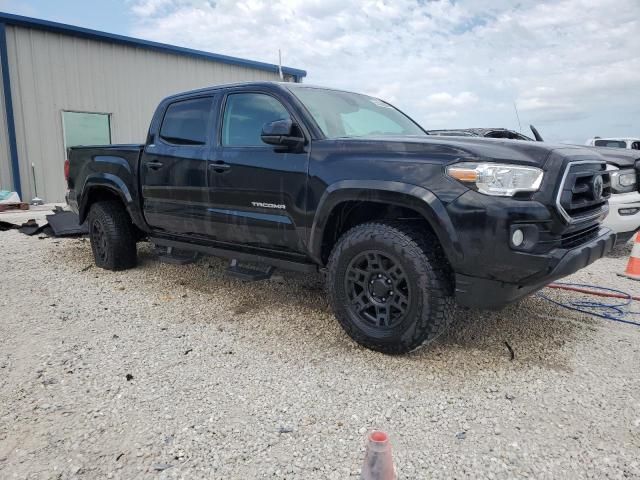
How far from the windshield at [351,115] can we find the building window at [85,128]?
1019cm

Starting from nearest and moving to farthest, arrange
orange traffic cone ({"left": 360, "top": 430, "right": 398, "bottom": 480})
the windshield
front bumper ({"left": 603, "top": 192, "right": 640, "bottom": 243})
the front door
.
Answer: orange traffic cone ({"left": 360, "top": 430, "right": 398, "bottom": 480}) → the front door → the windshield → front bumper ({"left": 603, "top": 192, "right": 640, "bottom": 243})

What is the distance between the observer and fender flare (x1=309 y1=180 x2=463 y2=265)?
281 centimetres

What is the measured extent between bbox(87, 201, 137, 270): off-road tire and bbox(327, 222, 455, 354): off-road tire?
9.97 feet

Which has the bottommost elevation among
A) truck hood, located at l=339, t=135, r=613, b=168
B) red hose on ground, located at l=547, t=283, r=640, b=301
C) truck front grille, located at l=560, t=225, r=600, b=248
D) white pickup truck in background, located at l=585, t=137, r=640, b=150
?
red hose on ground, located at l=547, t=283, r=640, b=301

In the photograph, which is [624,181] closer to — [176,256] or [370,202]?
[370,202]

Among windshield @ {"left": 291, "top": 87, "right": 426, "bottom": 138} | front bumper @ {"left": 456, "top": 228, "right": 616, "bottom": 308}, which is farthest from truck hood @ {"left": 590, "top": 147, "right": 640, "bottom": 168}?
front bumper @ {"left": 456, "top": 228, "right": 616, "bottom": 308}

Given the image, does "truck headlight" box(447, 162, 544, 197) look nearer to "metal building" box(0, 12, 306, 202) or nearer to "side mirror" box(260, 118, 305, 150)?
"side mirror" box(260, 118, 305, 150)

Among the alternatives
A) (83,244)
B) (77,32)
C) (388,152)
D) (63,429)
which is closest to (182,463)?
(63,429)

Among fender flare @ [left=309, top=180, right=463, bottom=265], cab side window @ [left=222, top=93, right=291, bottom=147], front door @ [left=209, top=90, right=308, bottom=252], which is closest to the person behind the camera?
fender flare @ [left=309, top=180, right=463, bottom=265]

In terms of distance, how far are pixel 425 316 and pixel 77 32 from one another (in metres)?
12.6

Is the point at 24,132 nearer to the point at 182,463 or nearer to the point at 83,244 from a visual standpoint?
the point at 83,244

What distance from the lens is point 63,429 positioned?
2.39 metres

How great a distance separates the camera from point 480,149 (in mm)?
2807

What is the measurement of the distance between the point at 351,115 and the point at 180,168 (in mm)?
1601
